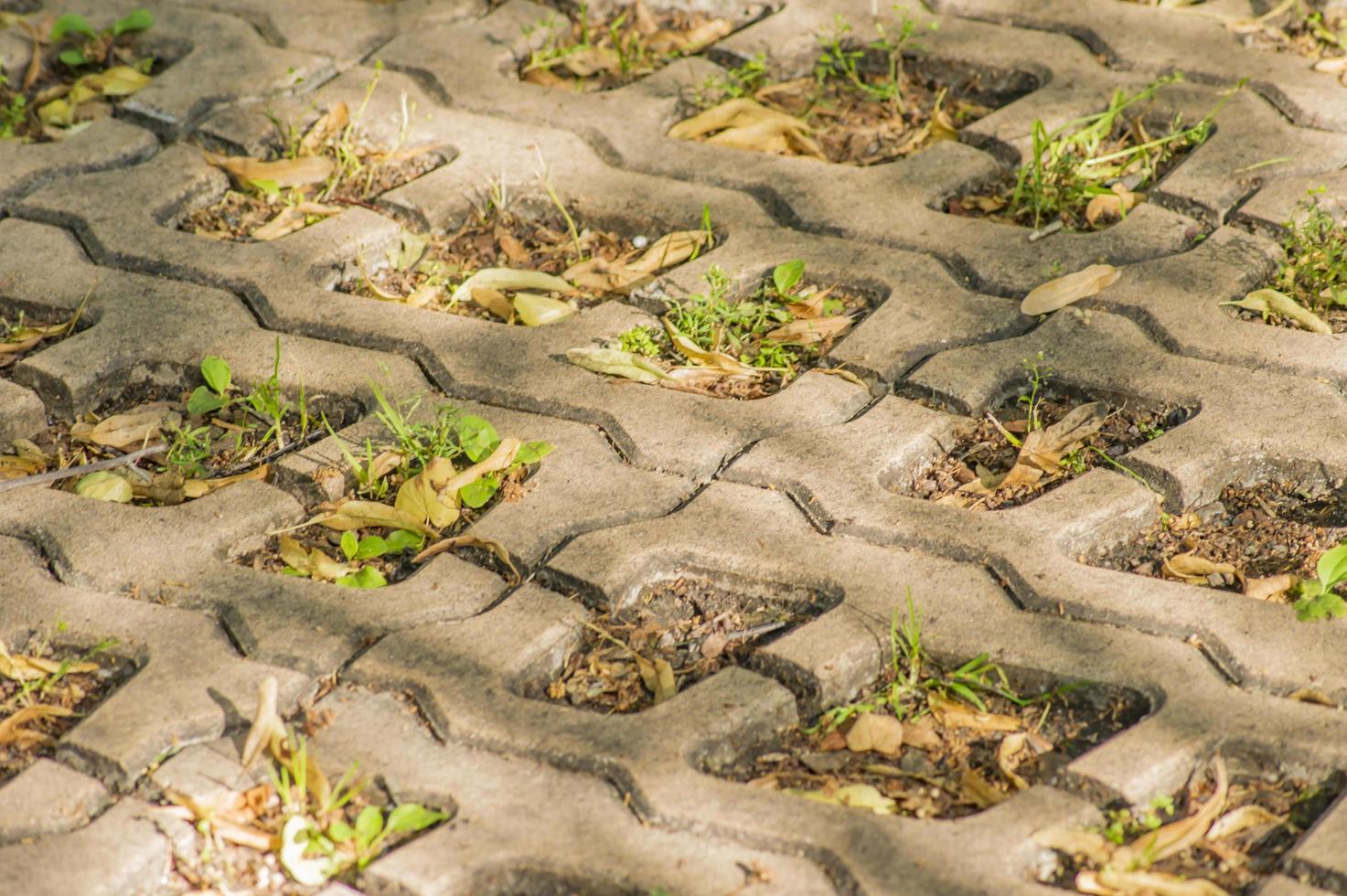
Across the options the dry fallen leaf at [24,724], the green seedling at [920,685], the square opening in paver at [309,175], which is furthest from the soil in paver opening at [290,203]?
the green seedling at [920,685]

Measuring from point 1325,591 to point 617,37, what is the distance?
204 cm

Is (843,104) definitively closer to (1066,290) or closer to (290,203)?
(1066,290)

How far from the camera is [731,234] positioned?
2.72 meters

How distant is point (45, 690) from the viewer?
1.87 m

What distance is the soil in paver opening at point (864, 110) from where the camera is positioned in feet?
10.1

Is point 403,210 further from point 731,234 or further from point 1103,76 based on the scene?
point 1103,76

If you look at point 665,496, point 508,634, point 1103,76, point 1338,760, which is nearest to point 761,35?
point 1103,76

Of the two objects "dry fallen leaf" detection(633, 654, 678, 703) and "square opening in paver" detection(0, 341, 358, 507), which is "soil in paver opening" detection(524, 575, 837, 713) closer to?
"dry fallen leaf" detection(633, 654, 678, 703)

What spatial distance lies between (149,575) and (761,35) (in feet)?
6.28

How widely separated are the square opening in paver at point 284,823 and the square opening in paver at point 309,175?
1.33 metres

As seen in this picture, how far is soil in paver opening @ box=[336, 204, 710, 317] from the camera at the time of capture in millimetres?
2650

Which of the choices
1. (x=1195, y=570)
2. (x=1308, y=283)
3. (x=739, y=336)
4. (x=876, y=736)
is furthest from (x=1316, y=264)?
(x=876, y=736)

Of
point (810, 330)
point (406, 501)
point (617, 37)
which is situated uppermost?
point (617, 37)

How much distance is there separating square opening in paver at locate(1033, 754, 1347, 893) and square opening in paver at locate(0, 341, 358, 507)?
124cm
